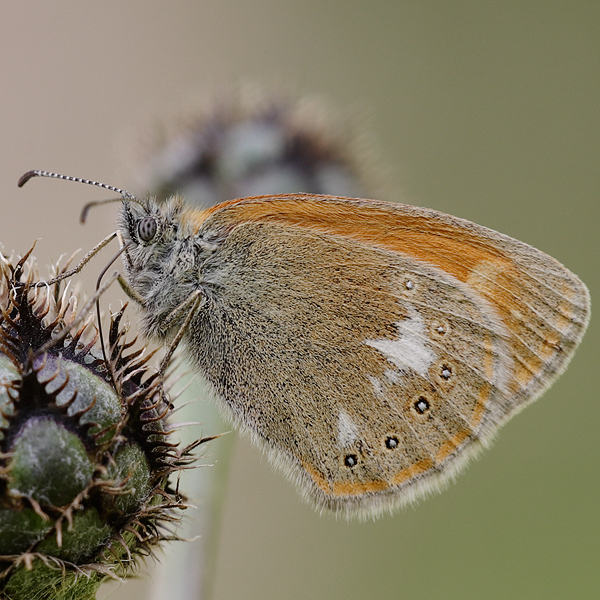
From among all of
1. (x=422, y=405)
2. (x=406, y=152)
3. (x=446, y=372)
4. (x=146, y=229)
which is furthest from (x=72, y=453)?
(x=406, y=152)

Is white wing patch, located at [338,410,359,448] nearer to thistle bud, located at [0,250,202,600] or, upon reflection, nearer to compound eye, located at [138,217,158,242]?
thistle bud, located at [0,250,202,600]

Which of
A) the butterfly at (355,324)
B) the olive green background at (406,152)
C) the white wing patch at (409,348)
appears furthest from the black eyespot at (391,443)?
→ the olive green background at (406,152)

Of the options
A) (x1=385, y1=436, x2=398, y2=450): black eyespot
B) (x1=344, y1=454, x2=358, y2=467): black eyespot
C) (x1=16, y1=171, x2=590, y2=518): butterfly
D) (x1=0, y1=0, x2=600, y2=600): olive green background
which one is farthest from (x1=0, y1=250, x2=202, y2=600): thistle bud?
(x1=0, y1=0, x2=600, y2=600): olive green background

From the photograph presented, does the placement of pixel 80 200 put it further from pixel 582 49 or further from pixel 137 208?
pixel 582 49

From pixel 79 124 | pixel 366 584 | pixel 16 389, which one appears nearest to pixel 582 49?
pixel 79 124

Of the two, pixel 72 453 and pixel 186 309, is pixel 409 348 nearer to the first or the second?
pixel 186 309

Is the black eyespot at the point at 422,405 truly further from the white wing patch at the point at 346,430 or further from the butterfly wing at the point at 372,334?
the white wing patch at the point at 346,430

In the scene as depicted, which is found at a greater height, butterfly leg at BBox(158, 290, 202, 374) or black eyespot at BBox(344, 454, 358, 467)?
butterfly leg at BBox(158, 290, 202, 374)
